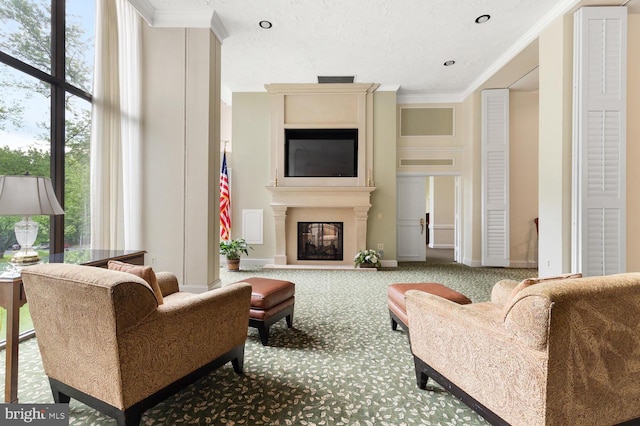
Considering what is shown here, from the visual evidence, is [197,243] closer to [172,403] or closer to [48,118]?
[48,118]

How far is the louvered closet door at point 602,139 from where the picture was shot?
327 centimetres

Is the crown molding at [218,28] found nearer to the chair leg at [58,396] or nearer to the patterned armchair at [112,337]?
the patterned armchair at [112,337]

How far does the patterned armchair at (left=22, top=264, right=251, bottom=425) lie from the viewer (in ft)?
4.12

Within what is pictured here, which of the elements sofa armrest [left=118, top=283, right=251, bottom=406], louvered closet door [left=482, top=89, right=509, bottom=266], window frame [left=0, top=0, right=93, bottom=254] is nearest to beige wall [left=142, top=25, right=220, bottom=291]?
window frame [left=0, top=0, right=93, bottom=254]

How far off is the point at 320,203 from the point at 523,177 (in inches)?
162

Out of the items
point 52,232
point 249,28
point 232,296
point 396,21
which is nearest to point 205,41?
point 249,28

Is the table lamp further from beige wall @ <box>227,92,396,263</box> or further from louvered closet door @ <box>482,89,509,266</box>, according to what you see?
louvered closet door @ <box>482,89,509,266</box>

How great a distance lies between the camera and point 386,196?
596cm

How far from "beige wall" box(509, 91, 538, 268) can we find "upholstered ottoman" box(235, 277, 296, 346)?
523 cm

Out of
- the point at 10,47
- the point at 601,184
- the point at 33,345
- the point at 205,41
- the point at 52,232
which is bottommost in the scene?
the point at 33,345

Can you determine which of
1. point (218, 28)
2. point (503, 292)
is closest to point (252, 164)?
point (218, 28)

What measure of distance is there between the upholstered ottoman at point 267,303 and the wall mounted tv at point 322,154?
3.52 metres

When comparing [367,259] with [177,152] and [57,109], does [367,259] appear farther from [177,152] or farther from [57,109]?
[57,109]

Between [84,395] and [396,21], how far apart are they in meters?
4.73
